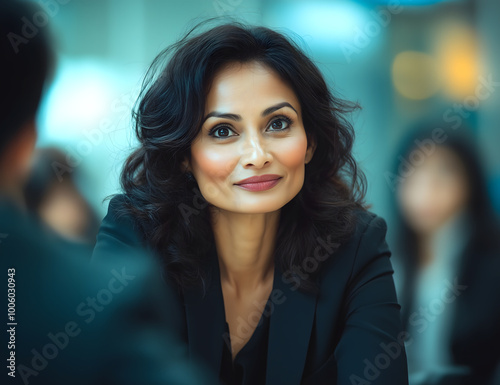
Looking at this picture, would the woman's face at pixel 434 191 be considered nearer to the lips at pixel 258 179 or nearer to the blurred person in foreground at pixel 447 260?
the blurred person in foreground at pixel 447 260

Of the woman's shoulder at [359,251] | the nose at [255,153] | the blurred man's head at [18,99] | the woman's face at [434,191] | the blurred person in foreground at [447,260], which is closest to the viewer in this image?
the blurred man's head at [18,99]

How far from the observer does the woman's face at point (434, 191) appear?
2.14 meters

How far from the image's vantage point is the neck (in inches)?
56.2

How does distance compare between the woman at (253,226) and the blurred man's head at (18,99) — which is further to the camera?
the woman at (253,226)

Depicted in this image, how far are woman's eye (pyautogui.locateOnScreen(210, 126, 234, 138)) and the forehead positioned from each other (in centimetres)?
5

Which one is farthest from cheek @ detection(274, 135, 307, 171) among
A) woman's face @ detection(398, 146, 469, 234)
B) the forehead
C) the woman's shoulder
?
woman's face @ detection(398, 146, 469, 234)

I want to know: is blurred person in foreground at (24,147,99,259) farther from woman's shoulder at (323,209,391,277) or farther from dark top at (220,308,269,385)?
woman's shoulder at (323,209,391,277)

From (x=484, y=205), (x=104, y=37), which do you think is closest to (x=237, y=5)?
(x=104, y=37)

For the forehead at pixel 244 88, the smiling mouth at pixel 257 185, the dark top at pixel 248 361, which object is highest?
the forehead at pixel 244 88

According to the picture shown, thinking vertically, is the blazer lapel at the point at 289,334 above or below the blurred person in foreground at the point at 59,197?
below

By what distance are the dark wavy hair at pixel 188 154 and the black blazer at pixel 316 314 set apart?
0.04 meters

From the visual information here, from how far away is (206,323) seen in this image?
1.34 metres

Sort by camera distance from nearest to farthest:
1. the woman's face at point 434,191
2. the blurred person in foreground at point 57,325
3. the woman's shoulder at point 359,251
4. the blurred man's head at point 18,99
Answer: the blurred person in foreground at point 57,325 → the blurred man's head at point 18,99 → the woman's shoulder at point 359,251 → the woman's face at point 434,191

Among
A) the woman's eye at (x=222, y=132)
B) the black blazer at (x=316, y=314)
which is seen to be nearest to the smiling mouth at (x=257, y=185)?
the woman's eye at (x=222, y=132)
